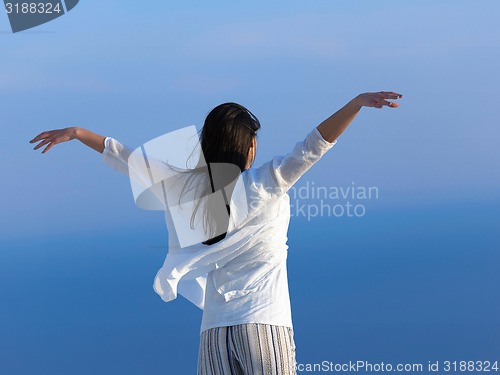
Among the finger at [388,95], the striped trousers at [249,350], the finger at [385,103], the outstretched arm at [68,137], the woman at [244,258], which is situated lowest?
the striped trousers at [249,350]

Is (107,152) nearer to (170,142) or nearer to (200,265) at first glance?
(170,142)

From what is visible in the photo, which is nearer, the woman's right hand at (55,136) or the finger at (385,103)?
the finger at (385,103)

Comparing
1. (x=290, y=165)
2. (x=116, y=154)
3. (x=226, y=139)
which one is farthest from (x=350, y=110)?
(x=116, y=154)

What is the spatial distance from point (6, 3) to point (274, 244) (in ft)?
11.5

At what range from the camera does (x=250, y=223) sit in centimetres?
194

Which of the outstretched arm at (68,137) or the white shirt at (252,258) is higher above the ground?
the outstretched arm at (68,137)

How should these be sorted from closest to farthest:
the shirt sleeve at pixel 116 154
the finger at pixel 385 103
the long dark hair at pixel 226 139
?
1. the finger at pixel 385 103
2. the long dark hair at pixel 226 139
3. the shirt sleeve at pixel 116 154

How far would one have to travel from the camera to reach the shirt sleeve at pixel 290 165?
181 cm

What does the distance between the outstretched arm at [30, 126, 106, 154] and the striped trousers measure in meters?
0.50

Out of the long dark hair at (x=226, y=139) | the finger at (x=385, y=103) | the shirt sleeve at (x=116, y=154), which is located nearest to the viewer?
the finger at (x=385, y=103)

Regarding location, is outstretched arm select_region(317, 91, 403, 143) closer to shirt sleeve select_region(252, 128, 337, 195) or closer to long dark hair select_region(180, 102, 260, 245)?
shirt sleeve select_region(252, 128, 337, 195)

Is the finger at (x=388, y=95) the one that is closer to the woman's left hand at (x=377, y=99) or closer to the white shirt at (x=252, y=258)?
the woman's left hand at (x=377, y=99)

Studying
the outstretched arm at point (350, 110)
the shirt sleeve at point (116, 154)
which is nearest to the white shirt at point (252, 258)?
the shirt sleeve at point (116, 154)

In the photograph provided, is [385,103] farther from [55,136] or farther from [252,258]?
[55,136]
